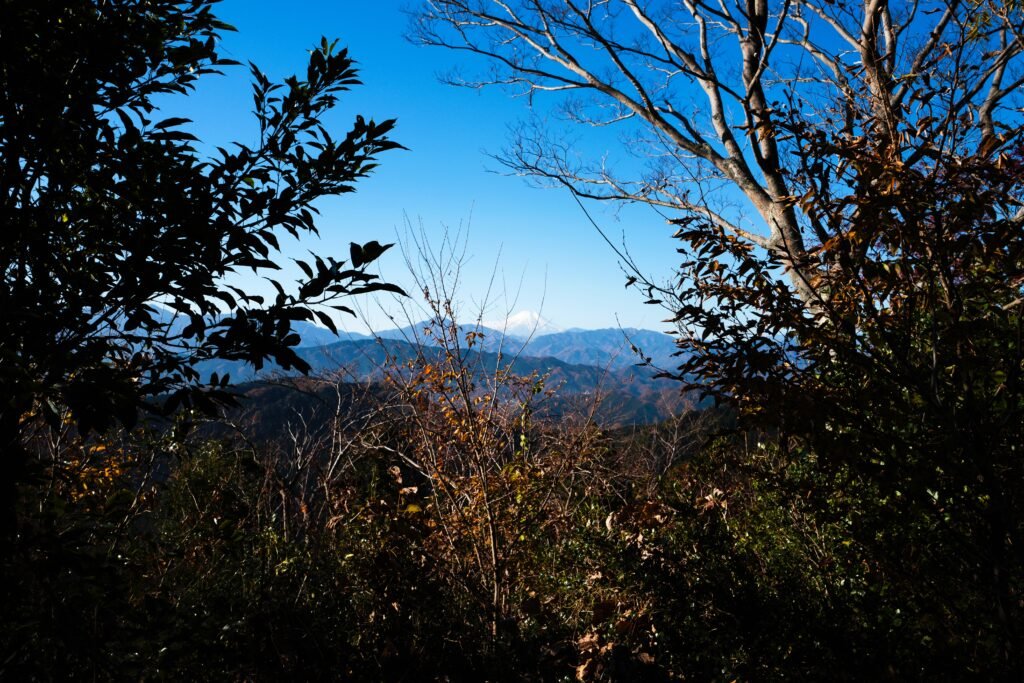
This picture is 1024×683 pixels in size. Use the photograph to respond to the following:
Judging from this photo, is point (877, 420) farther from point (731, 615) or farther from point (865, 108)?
point (865, 108)

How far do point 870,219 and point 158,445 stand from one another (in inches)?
155

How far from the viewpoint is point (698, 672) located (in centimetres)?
280

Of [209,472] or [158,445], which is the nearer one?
[158,445]

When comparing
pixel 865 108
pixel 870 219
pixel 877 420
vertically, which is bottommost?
pixel 877 420

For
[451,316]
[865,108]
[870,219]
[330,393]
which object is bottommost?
[330,393]

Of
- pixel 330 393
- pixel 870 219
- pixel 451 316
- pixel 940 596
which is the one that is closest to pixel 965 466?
pixel 940 596

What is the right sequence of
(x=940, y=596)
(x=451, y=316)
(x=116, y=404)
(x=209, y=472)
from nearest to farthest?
1. (x=116, y=404)
2. (x=940, y=596)
3. (x=451, y=316)
4. (x=209, y=472)

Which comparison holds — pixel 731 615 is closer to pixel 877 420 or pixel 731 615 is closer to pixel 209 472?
pixel 877 420

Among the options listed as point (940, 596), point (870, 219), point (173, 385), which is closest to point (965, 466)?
point (940, 596)

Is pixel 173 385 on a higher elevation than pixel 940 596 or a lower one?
higher

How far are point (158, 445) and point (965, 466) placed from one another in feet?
13.4

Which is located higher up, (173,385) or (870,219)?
(870,219)

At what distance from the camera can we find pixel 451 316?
4012mm

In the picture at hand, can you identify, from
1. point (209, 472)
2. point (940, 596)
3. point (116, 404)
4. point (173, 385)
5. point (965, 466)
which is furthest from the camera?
point (209, 472)
